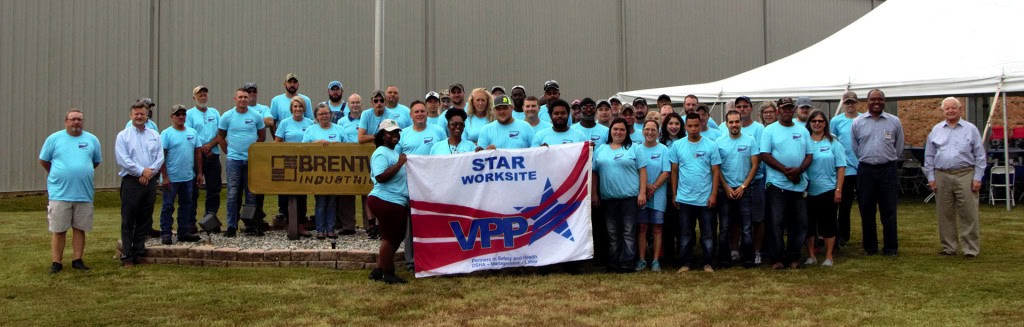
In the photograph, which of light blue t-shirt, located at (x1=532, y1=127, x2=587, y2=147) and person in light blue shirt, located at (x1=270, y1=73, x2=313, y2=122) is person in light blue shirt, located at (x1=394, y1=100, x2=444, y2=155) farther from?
person in light blue shirt, located at (x1=270, y1=73, x2=313, y2=122)

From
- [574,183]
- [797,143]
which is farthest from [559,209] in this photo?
[797,143]

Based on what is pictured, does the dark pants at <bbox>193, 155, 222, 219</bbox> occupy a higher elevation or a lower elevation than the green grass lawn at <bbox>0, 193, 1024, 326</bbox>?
higher

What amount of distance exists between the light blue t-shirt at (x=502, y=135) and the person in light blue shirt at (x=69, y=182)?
3.58 m

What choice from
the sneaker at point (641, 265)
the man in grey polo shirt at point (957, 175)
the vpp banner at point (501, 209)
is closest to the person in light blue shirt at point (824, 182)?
the man in grey polo shirt at point (957, 175)

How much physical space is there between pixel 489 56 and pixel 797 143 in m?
14.7

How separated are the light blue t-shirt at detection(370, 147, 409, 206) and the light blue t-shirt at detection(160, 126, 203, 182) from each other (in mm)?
2921

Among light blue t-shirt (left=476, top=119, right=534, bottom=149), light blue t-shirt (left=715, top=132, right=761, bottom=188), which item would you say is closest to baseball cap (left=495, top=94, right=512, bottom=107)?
light blue t-shirt (left=476, top=119, right=534, bottom=149)

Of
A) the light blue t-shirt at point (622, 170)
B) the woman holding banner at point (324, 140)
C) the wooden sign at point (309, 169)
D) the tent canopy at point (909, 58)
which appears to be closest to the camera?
the light blue t-shirt at point (622, 170)

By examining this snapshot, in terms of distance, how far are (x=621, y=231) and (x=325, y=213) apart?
3619 millimetres

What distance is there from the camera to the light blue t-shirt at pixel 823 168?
762cm

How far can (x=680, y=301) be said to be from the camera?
6.11 m

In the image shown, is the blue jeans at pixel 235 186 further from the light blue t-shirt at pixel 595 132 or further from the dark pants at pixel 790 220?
the dark pants at pixel 790 220

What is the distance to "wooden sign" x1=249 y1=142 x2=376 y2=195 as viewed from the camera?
352 inches

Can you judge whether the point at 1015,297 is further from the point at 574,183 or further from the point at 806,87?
the point at 806,87
